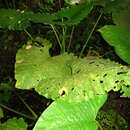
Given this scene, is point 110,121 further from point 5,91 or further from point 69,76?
point 5,91

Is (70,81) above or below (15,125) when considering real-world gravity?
above

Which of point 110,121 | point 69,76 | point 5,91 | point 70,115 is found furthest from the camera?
point 5,91

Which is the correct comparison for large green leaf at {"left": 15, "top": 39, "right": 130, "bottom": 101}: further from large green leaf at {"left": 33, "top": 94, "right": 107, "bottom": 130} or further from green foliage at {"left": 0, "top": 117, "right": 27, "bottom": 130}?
green foliage at {"left": 0, "top": 117, "right": 27, "bottom": 130}

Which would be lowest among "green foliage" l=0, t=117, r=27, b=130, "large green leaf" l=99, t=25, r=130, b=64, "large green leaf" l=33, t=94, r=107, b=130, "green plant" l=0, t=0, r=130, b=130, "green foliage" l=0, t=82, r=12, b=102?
"green foliage" l=0, t=82, r=12, b=102

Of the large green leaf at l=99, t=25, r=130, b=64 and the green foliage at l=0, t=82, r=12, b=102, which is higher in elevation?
the large green leaf at l=99, t=25, r=130, b=64

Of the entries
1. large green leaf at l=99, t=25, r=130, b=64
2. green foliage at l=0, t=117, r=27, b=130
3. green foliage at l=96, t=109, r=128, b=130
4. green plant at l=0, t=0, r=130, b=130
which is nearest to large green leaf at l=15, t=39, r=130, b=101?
green plant at l=0, t=0, r=130, b=130

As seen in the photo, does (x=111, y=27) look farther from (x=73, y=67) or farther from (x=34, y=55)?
(x=34, y=55)

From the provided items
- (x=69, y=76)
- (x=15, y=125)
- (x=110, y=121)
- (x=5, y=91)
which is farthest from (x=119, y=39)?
(x=5, y=91)
